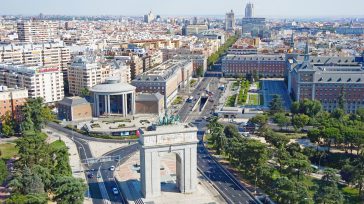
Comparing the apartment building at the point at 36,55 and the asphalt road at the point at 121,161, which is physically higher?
the apartment building at the point at 36,55

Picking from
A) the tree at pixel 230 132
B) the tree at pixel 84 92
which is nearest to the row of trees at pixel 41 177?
the tree at pixel 230 132

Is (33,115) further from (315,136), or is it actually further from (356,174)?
(356,174)

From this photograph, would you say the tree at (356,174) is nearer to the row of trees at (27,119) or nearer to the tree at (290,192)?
the tree at (290,192)

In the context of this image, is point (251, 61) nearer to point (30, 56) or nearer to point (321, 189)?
point (30, 56)

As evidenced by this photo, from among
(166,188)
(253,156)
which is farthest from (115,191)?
(253,156)

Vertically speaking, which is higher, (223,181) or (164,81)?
(164,81)

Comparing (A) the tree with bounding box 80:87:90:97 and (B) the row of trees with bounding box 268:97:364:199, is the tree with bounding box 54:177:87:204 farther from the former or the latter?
(A) the tree with bounding box 80:87:90:97
